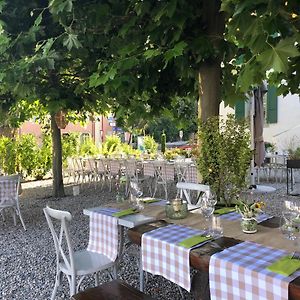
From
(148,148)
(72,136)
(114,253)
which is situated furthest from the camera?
(148,148)

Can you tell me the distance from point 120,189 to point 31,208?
2931 mm

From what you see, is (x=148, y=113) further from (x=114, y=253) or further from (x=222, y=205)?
(x=114, y=253)

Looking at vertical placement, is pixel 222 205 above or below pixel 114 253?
above

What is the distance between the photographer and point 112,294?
2299 millimetres

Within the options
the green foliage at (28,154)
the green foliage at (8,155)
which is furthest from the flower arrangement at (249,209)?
the green foliage at (28,154)

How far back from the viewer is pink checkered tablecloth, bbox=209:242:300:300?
161cm

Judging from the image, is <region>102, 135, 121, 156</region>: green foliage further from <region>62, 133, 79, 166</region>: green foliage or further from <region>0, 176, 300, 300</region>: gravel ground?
<region>0, 176, 300, 300</region>: gravel ground

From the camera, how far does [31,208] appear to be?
24.8ft

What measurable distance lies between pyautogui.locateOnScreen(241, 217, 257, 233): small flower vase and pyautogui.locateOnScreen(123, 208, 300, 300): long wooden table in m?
0.04

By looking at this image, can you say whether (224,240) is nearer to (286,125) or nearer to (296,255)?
(296,255)

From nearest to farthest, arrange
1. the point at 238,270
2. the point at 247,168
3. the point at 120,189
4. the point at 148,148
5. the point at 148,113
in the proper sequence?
the point at 238,270 < the point at 247,168 < the point at 148,113 < the point at 120,189 < the point at 148,148

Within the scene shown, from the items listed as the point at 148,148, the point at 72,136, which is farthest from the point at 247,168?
the point at 148,148

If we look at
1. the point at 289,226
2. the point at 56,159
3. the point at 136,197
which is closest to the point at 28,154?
the point at 56,159

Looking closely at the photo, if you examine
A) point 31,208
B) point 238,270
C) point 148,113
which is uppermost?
point 148,113
